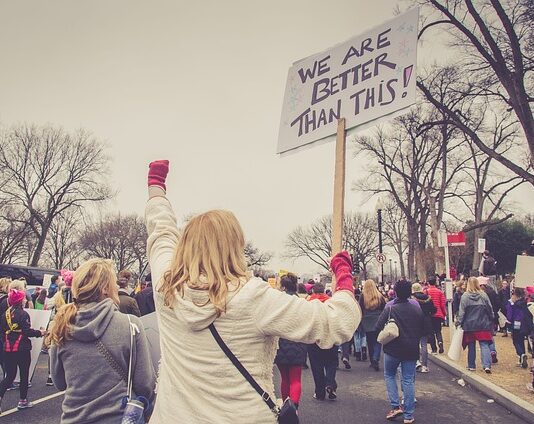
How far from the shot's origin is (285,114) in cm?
369

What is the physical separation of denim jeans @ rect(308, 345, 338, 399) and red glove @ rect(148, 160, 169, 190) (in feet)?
19.5

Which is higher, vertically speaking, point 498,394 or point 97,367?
point 97,367

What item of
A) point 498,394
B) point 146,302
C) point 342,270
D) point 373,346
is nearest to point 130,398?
point 342,270

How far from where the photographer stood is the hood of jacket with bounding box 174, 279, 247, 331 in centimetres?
175

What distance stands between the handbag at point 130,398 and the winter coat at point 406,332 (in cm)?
457

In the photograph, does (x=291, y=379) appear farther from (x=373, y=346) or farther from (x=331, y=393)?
(x=373, y=346)

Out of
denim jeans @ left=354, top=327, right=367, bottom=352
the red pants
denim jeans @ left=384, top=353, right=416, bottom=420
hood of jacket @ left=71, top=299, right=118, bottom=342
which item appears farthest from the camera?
denim jeans @ left=354, top=327, right=367, bottom=352

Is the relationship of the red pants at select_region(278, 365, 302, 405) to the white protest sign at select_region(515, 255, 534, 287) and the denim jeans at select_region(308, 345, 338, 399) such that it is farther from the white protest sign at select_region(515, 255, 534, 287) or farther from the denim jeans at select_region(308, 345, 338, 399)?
the white protest sign at select_region(515, 255, 534, 287)

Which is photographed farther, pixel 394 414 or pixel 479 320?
pixel 479 320

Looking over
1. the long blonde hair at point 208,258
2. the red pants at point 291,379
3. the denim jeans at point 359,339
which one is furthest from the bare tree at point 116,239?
the long blonde hair at point 208,258

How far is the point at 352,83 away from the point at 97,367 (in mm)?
2496

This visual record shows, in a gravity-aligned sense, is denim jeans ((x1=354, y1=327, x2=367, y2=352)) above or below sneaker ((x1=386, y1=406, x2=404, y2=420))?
above

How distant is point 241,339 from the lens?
5.73 ft

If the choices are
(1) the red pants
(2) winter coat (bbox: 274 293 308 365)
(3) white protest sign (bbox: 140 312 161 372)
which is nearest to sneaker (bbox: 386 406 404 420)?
(1) the red pants
